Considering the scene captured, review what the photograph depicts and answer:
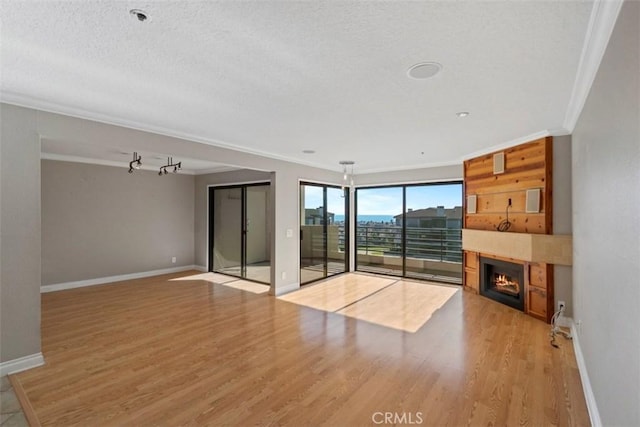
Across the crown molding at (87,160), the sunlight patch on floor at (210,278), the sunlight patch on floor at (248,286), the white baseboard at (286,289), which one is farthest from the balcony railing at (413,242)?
the crown molding at (87,160)

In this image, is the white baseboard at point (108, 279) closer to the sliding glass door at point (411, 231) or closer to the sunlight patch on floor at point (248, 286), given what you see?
the sunlight patch on floor at point (248, 286)

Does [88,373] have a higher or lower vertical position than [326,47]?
lower

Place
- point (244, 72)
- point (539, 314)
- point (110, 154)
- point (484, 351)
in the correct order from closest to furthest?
point (244, 72) < point (484, 351) < point (539, 314) < point (110, 154)

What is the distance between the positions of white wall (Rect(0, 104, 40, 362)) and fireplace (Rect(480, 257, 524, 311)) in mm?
5897

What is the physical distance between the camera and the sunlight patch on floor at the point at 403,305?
4.00m

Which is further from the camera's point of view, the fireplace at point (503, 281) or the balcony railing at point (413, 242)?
the balcony railing at point (413, 242)

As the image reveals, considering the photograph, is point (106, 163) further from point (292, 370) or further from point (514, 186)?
point (514, 186)

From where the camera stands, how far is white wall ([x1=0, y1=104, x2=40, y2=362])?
2.67 m

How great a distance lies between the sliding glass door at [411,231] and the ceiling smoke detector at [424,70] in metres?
4.21

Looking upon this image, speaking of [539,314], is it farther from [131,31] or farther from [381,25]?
[131,31]

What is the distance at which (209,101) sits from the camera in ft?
9.16

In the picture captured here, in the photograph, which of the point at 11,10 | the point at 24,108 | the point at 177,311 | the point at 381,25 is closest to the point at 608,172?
the point at 381,25

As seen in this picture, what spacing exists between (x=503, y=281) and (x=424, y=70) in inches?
162

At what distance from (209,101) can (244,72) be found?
76 cm
